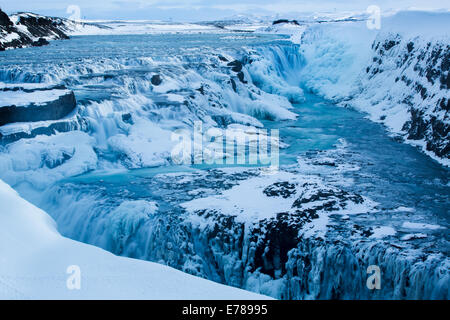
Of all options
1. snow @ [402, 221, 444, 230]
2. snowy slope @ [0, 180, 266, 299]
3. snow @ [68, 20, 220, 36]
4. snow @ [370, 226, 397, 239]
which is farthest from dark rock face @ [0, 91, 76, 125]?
snow @ [68, 20, 220, 36]

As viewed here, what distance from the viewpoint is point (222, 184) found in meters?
8.98

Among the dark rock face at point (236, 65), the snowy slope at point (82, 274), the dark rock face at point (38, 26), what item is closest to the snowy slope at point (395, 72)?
the dark rock face at point (236, 65)

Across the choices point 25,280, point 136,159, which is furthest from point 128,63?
point 25,280

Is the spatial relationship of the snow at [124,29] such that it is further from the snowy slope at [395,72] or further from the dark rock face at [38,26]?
the snowy slope at [395,72]

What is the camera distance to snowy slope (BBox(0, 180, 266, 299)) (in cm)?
393

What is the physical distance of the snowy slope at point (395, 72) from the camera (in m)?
12.8

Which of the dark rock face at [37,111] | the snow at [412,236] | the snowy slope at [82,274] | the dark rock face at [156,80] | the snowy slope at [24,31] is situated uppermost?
the snowy slope at [24,31]

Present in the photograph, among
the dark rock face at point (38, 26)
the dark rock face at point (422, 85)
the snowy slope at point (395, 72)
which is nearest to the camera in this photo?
the dark rock face at point (422, 85)

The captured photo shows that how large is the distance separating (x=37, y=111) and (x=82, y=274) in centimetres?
804

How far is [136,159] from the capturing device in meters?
10.9

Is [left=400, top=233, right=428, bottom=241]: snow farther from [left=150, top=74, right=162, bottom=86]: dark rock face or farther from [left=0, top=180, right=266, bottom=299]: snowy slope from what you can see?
[left=150, top=74, right=162, bottom=86]: dark rock face

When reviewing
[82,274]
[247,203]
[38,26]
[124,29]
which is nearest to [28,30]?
[38,26]

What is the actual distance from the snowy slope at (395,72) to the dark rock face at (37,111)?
32.4 ft

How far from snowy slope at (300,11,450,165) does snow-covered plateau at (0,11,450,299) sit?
→ 9 centimetres
